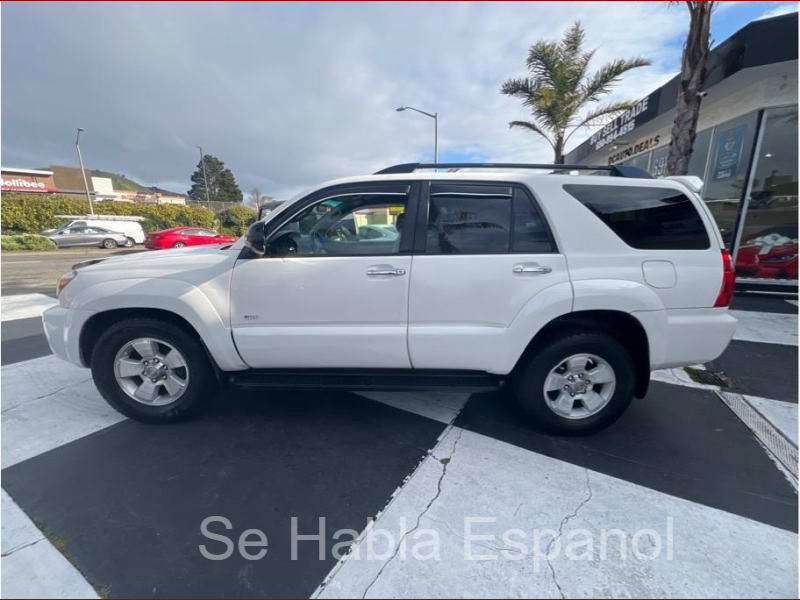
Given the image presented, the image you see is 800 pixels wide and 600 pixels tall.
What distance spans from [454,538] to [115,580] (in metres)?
1.59

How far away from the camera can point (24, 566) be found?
168 centimetres

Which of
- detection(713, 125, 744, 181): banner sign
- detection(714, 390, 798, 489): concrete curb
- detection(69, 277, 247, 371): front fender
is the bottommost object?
detection(714, 390, 798, 489): concrete curb

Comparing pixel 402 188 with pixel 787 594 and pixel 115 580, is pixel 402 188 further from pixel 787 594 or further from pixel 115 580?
pixel 787 594

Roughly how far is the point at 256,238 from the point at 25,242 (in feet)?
78.2

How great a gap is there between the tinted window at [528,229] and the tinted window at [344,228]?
812 mm

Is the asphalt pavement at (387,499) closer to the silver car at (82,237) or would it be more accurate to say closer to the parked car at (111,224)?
the silver car at (82,237)

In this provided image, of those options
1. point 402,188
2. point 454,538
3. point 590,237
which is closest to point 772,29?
point 590,237

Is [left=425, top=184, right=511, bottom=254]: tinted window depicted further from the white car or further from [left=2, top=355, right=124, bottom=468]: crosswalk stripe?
[left=2, top=355, right=124, bottom=468]: crosswalk stripe

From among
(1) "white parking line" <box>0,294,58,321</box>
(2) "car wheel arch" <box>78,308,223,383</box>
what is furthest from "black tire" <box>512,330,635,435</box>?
(1) "white parking line" <box>0,294,58,321</box>

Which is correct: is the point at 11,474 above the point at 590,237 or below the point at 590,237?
below

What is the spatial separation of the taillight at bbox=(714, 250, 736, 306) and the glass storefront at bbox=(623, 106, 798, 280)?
5579mm

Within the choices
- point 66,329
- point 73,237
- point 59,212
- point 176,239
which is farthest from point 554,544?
point 59,212

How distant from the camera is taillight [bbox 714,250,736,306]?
249 centimetres

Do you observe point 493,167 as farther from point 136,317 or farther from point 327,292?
point 136,317
